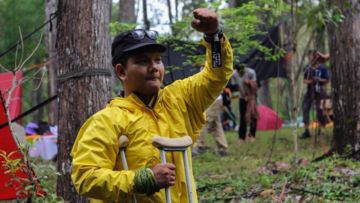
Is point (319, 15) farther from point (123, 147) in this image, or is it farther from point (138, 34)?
point (123, 147)

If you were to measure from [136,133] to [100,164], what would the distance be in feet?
0.76

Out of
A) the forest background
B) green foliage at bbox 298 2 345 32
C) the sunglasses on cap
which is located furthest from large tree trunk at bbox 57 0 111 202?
green foliage at bbox 298 2 345 32

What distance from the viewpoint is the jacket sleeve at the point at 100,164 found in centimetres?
261

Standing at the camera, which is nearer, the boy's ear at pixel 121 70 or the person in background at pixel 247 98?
the boy's ear at pixel 121 70

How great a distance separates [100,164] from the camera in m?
2.66

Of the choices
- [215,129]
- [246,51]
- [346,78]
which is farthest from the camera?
[215,129]

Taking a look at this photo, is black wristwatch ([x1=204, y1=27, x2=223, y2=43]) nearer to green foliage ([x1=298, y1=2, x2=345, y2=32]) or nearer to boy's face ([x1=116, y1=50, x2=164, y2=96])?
boy's face ([x1=116, y1=50, x2=164, y2=96])

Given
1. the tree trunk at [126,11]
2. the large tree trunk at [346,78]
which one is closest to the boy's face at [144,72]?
the large tree trunk at [346,78]

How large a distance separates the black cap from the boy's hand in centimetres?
24

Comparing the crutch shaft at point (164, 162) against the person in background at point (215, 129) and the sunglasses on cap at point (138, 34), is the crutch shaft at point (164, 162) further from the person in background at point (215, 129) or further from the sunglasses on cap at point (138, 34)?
the person in background at point (215, 129)

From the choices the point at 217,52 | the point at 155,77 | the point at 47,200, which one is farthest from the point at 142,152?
the point at 47,200

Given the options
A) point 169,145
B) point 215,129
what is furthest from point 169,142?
point 215,129

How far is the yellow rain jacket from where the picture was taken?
2.64m

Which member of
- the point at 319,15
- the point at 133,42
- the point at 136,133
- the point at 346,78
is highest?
the point at 319,15
